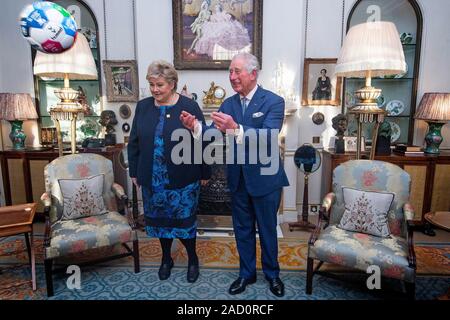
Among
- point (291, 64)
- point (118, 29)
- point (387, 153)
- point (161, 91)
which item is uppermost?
point (118, 29)

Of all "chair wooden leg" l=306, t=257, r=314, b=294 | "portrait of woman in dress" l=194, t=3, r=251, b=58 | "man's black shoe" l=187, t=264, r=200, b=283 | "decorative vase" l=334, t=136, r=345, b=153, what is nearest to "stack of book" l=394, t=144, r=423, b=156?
"decorative vase" l=334, t=136, r=345, b=153

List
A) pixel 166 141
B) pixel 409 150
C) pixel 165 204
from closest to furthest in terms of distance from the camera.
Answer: pixel 166 141 < pixel 165 204 < pixel 409 150

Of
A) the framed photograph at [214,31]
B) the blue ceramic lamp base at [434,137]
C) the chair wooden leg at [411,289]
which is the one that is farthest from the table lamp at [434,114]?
the chair wooden leg at [411,289]

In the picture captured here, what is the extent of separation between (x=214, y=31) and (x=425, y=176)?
2.82 meters

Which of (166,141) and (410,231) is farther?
(166,141)

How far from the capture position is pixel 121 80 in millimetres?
3688

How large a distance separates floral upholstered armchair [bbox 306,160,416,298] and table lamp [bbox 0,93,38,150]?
3.31 meters

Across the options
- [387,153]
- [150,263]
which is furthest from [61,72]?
[387,153]

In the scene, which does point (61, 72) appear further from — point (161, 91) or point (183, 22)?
point (183, 22)

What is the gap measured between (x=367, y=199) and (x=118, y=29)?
3.30 metres

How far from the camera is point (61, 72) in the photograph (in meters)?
2.56

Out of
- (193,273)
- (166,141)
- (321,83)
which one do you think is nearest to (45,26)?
(166,141)

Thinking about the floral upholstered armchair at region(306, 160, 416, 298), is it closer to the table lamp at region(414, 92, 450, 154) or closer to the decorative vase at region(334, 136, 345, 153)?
the decorative vase at region(334, 136, 345, 153)

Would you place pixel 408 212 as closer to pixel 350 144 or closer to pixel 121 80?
pixel 350 144
